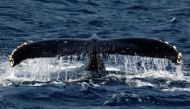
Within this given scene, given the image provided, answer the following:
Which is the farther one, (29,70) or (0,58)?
(0,58)

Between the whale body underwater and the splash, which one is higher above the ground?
the whale body underwater

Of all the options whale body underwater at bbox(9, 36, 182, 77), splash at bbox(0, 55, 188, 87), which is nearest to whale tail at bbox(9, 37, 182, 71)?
whale body underwater at bbox(9, 36, 182, 77)

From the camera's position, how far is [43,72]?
14.1m

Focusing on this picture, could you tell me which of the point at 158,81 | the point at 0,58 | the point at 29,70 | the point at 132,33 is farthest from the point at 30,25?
the point at 158,81

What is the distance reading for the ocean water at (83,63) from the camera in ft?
38.8

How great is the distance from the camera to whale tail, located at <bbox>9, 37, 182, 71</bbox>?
491 inches

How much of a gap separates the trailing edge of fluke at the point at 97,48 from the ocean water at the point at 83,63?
30cm

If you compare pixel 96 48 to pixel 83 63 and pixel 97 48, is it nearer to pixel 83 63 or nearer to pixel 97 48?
pixel 97 48

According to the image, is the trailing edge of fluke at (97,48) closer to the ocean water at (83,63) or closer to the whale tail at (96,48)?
the whale tail at (96,48)

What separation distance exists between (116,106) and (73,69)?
9.52 feet

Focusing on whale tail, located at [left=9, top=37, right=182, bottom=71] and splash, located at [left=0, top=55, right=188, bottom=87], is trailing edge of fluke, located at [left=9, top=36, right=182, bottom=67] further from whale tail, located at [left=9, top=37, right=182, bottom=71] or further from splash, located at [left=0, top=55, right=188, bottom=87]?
splash, located at [left=0, top=55, right=188, bottom=87]

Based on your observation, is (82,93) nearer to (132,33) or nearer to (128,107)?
(128,107)

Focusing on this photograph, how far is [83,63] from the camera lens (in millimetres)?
15648

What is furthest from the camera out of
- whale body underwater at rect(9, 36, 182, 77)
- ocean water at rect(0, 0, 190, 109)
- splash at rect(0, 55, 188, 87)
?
splash at rect(0, 55, 188, 87)
